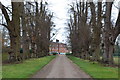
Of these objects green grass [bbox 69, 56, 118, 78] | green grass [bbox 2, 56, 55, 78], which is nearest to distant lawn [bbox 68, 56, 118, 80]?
green grass [bbox 69, 56, 118, 78]

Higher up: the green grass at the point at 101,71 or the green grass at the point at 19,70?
the green grass at the point at 19,70

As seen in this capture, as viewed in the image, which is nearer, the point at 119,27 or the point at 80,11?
the point at 119,27

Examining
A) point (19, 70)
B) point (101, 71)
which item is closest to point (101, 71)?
point (101, 71)

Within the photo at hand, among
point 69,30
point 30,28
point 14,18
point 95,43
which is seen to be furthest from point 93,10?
point 69,30

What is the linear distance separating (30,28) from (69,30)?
28.8 metres

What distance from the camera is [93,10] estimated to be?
30.8 metres

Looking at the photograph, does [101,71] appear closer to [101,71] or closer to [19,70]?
[101,71]

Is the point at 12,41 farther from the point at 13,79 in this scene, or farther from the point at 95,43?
the point at 13,79

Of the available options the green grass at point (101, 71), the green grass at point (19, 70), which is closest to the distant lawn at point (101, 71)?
the green grass at point (101, 71)

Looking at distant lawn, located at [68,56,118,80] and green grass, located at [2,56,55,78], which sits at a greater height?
green grass, located at [2,56,55,78]

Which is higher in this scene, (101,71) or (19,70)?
(19,70)

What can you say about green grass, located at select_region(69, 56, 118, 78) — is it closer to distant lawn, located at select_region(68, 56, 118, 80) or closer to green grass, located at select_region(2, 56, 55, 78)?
distant lawn, located at select_region(68, 56, 118, 80)

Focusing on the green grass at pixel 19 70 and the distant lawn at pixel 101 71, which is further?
the distant lawn at pixel 101 71

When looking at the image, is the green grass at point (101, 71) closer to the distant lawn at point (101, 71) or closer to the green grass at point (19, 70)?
the distant lawn at point (101, 71)
